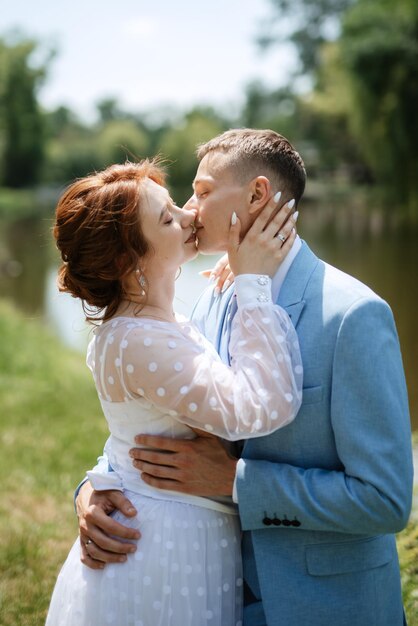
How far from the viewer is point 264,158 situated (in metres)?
2.38

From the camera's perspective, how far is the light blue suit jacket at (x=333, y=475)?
2.11m

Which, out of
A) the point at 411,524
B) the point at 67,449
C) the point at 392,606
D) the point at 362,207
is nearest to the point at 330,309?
the point at 392,606

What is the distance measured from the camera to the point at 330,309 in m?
2.21

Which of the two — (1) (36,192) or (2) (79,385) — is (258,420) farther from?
(1) (36,192)

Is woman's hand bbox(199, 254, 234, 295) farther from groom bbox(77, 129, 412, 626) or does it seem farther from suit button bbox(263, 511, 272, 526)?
suit button bbox(263, 511, 272, 526)

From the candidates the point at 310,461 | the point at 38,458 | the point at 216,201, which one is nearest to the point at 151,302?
the point at 216,201

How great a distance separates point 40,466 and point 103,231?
4.45 m

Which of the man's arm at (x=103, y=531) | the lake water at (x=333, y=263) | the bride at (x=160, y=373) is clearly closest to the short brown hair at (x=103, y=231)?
the bride at (x=160, y=373)

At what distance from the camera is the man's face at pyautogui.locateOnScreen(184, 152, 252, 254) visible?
238 centimetres

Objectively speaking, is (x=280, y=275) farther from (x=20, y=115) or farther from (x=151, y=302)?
(x=20, y=115)

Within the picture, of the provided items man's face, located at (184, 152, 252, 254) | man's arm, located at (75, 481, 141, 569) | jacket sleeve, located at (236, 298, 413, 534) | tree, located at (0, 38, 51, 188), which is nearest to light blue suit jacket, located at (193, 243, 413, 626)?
jacket sleeve, located at (236, 298, 413, 534)

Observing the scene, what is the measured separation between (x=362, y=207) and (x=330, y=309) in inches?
1355

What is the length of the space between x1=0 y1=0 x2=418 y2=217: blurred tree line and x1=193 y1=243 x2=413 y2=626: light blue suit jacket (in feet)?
3.36

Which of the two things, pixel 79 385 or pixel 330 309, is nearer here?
pixel 330 309
